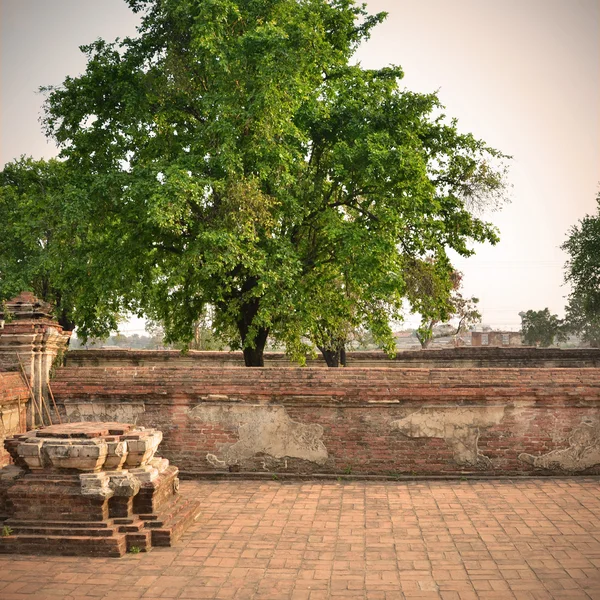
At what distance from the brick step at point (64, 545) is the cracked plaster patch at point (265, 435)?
3440 mm

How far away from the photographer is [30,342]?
10711 millimetres

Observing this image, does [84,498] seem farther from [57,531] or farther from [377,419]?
[377,419]

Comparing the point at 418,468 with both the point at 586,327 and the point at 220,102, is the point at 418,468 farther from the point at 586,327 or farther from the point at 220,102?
the point at 586,327

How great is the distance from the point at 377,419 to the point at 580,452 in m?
3.04

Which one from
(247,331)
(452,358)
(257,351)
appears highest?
(247,331)

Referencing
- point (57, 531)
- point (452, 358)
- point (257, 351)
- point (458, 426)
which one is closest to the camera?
point (57, 531)

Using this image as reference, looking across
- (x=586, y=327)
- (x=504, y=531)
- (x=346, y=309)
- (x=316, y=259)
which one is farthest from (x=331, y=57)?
(x=586, y=327)

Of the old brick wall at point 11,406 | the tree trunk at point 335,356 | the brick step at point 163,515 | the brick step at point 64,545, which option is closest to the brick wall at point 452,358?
the tree trunk at point 335,356

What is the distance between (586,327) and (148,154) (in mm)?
58817

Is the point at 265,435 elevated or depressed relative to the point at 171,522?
elevated

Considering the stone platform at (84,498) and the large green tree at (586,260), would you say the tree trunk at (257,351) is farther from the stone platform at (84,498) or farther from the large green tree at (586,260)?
the large green tree at (586,260)

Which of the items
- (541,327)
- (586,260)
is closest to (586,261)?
(586,260)

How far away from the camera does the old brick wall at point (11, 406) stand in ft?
32.3

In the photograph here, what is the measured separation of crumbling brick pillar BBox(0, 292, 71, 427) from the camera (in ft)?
34.9
